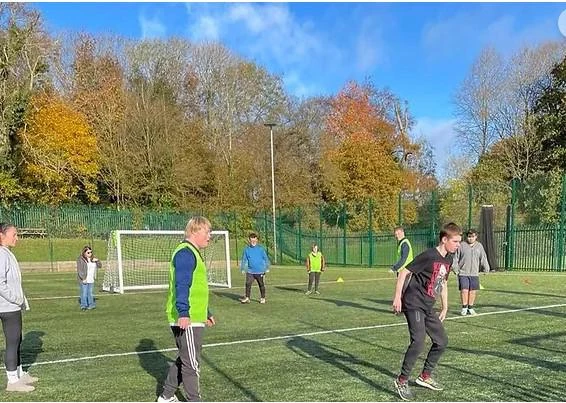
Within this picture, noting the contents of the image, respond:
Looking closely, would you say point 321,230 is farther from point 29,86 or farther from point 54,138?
point 29,86

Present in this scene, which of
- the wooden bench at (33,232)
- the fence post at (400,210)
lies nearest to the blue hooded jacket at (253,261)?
the fence post at (400,210)

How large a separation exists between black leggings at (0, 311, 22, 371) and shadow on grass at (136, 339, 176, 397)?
167cm

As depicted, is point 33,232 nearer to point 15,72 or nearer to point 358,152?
point 15,72

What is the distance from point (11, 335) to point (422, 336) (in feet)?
15.5

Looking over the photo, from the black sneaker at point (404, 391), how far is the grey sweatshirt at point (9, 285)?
444 cm

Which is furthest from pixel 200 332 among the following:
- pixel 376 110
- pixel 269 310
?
pixel 376 110

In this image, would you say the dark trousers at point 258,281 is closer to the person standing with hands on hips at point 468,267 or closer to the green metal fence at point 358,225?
the person standing with hands on hips at point 468,267

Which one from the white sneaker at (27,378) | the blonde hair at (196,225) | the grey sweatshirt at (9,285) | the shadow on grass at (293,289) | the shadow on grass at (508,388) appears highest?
the blonde hair at (196,225)

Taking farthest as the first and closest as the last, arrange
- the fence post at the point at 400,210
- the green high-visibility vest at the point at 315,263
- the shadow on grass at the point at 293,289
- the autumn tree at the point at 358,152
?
the autumn tree at the point at 358,152 < the fence post at the point at 400,210 < the shadow on grass at the point at 293,289 < the green high-visibility vest at the point at 315,263

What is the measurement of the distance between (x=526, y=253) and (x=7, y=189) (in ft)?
109

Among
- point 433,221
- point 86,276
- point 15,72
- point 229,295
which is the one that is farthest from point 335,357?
point 15,72


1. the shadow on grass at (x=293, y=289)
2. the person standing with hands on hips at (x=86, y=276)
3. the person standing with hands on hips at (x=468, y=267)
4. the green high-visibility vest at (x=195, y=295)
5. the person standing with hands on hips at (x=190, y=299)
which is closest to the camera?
the person standing with hands on hips at (x=190, y=299)

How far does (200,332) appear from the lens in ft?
19.0

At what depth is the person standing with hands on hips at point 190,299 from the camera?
220 inches
